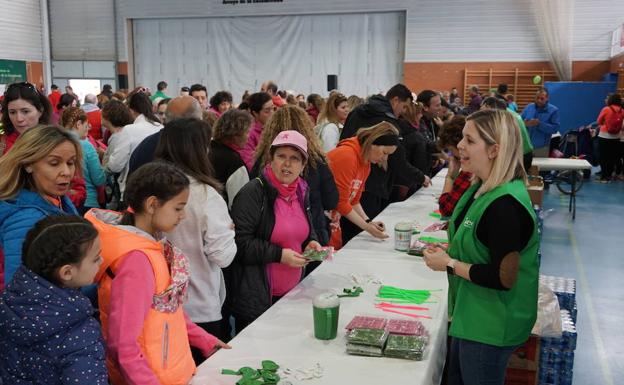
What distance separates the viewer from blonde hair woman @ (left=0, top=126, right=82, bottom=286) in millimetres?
1836

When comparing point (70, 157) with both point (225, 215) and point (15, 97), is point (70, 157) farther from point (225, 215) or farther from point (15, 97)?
point (15, 97)

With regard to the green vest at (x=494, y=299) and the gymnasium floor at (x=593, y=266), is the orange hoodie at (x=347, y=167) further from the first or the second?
the gymnasium floor at (x=593, y=266)

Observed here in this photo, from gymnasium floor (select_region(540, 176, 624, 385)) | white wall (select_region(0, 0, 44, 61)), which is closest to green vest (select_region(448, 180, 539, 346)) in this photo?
gymnasium floor (select_region(540, 176, 624, 385))

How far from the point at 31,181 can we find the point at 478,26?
1444cm

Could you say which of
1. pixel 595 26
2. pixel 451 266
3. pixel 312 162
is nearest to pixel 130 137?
pixel 312 162

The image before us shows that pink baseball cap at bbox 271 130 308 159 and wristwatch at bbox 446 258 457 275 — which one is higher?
pink baseball cap at bbox 271 130 308 159

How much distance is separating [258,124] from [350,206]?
1.24 m

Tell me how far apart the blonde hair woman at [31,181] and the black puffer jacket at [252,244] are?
2.66 feet

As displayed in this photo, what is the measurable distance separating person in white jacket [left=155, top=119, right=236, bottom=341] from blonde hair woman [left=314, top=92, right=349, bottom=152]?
10.9 ft

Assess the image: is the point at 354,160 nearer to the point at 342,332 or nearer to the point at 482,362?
the point at 342,332

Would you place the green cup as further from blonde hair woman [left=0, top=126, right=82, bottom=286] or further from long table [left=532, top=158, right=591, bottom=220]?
long table [left=532, top=158, right=591, bottom=220]

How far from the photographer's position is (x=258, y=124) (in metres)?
4.44

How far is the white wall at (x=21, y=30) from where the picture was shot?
1585 cm

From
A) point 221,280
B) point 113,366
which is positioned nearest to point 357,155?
point 221,280
